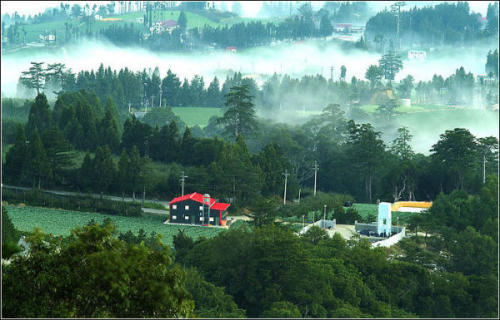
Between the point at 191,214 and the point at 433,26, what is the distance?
53051mm

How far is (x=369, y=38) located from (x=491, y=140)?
3906 centimetres

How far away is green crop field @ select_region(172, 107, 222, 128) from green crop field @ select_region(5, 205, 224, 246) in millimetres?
28079

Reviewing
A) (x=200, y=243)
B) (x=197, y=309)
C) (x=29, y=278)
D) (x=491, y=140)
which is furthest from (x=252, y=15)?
(x=29, y=278)

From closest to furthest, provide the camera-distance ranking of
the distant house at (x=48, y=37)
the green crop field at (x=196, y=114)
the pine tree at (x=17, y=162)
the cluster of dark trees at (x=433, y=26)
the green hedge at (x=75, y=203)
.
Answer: the green hedge at (x=75, y=203) → the pine tree at (x=17, y=162) → the green crop field at (x=196, y=114) → the cluster of dark trees at (x=433, y=26) → the distant house at (x=48, y=37)

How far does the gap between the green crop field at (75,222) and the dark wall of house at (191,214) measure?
590 mm

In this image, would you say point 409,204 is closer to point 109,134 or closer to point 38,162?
point 38,162

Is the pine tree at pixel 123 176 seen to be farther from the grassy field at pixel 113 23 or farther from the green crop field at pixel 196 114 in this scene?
the grassy field at pixel 113 23

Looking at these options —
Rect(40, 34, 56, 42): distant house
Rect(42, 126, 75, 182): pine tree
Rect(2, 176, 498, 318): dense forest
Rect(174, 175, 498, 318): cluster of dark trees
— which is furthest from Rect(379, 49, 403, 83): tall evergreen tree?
Rect(174, 175, 498, 318): cluster of dark trees

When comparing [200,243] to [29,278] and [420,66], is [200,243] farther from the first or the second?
[420,66]

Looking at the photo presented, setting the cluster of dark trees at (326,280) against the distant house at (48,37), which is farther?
the distant house at (48,37)

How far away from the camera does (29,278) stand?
46.0 ft

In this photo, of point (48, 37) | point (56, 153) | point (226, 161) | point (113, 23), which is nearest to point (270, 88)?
point (113, 23)

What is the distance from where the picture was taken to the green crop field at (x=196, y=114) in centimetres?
6431

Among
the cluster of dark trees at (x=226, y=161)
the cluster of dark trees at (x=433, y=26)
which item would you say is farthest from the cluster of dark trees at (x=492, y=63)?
the cluster of dark trees at (x=226, y=161)
